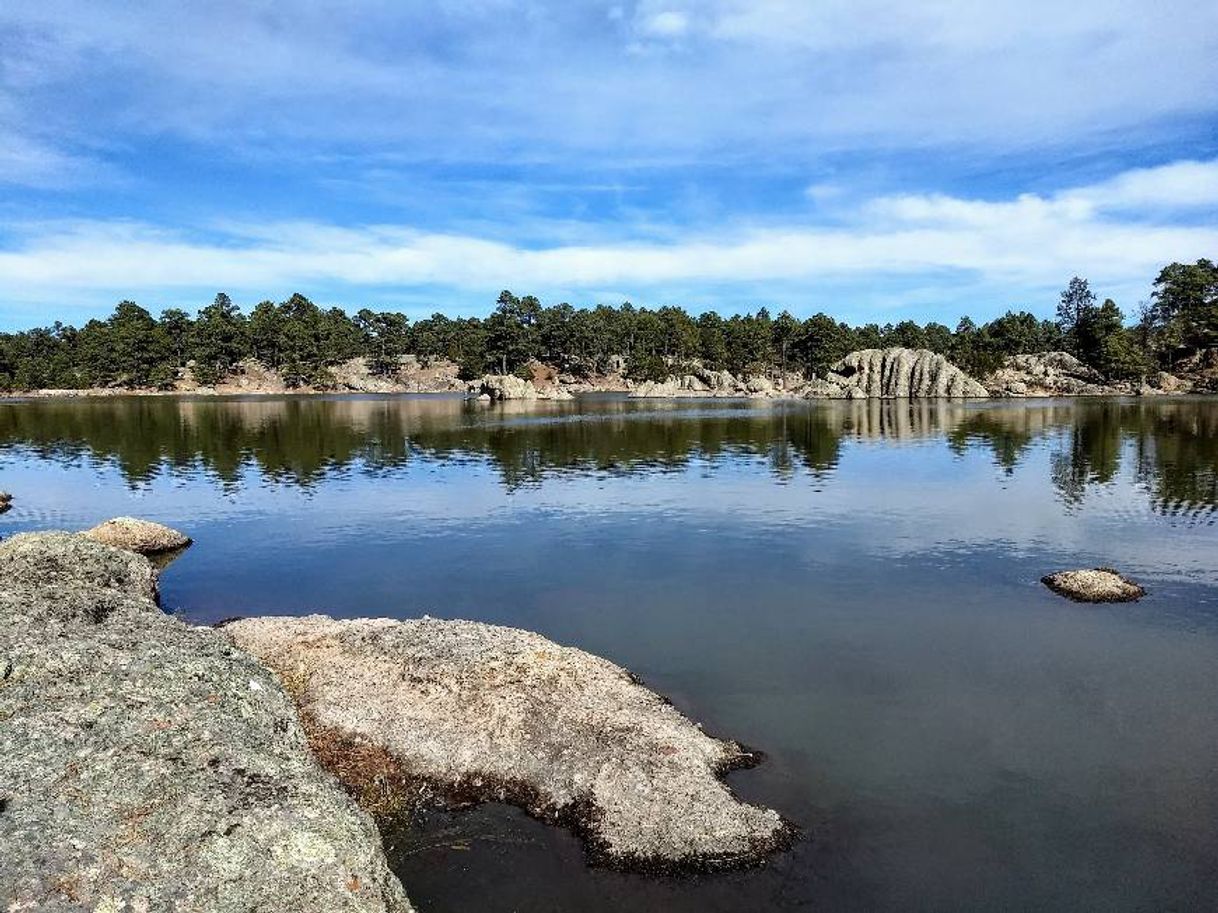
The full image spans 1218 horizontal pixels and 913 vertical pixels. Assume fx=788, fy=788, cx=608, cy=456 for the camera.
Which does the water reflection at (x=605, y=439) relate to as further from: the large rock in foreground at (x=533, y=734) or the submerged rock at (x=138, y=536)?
the large rock in foreground at (x=533, y=734)

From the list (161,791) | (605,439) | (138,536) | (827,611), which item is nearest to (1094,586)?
(827,611)

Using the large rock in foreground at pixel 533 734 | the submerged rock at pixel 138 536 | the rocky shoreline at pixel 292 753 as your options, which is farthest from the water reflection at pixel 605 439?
the rocky shoreline at pixel 292 753

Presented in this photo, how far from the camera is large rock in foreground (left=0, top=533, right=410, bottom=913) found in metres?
13.5

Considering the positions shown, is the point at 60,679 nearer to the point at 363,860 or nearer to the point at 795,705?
the point at 363,860

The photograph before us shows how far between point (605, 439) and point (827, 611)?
8240 centimetres

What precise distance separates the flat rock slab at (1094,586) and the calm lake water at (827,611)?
109cm

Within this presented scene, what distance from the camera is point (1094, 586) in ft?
133

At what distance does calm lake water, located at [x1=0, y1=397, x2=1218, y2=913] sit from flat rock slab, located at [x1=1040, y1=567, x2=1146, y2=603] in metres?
1.09

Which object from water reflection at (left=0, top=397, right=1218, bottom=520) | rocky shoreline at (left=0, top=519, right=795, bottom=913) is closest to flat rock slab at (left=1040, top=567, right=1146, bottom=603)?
water reflection at (left=0, top=397, right=1218, bottom=520)

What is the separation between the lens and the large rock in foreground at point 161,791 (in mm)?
13539

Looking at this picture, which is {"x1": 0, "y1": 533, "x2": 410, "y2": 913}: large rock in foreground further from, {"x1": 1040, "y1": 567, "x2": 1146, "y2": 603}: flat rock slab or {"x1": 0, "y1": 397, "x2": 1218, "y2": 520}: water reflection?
{"x1": 0, "y1": 397, "x2": 1218, "y2": 520}: water reflection

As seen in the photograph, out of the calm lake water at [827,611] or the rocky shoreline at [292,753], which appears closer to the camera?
the rocky shoreline at [292,753]

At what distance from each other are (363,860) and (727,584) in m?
30.0

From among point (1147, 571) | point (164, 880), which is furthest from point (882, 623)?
point (164, 880)
